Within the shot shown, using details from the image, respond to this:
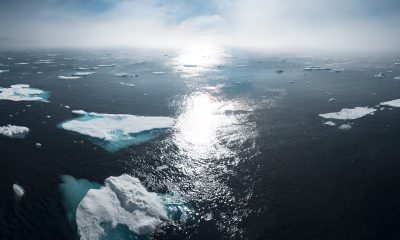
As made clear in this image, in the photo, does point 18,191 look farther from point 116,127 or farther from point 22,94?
point 22,94

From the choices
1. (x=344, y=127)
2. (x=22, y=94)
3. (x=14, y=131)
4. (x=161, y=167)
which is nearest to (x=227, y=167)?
(x=161, y=167)

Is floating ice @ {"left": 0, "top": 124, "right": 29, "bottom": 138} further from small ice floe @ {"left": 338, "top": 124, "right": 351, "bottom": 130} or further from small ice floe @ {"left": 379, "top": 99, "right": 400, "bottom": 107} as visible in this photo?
small ice floe @ {"left": 379, "top": 99, "right": 400, "bottom": 107}

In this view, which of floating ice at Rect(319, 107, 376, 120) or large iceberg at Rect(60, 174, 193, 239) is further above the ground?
floating ice at Rect(319, 107, 376, 120)


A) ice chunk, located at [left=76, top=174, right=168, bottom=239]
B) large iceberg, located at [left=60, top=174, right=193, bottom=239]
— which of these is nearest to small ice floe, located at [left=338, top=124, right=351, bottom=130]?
large iceberg, located at [left=60, top=174, right=193, bottom=239]

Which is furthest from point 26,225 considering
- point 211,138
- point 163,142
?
point 211,138

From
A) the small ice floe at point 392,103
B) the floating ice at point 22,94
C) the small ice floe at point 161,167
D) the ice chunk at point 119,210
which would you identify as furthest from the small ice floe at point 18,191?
the small ice floe at point 392,103

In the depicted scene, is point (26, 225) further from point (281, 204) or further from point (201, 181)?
point (281, 204)
